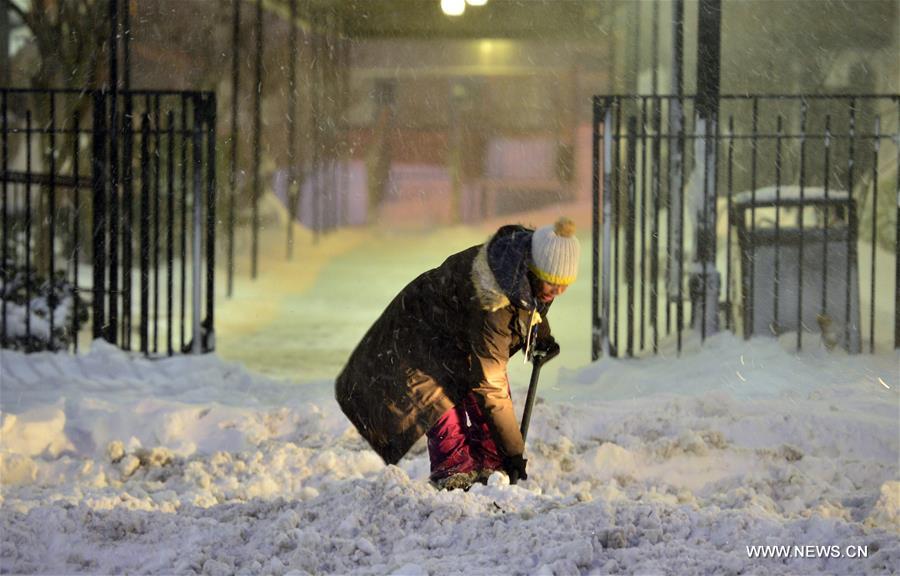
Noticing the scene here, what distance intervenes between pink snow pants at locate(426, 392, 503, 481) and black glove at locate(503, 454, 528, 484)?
160 millimetres

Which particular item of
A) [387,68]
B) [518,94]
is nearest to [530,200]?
[518,94]

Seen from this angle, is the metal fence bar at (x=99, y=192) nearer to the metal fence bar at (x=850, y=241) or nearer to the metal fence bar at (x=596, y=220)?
the metal fence bar at (x=596, y=220)

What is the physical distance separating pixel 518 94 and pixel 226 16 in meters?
9.99

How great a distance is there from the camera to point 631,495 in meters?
6.75

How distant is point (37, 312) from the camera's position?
1072 cm

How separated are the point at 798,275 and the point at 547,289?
5.65 m

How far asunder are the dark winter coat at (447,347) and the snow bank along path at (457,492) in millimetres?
256

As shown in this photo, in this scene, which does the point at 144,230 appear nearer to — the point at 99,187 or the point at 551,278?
the point at 99,187

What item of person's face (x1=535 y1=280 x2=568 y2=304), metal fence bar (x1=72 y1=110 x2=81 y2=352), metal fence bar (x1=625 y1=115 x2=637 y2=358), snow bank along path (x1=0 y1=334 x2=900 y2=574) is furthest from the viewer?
metal fence bar (x1=625 y1=115 x2=637 y2=358)

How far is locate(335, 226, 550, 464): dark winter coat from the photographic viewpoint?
5.37 m

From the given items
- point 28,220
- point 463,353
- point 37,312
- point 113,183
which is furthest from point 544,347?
point 37,312

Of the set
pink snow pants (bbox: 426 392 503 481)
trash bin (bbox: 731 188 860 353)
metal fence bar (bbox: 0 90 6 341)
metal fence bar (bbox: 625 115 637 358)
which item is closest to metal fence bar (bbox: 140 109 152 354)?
metal fence bar (bbox: 0 90 6 341)

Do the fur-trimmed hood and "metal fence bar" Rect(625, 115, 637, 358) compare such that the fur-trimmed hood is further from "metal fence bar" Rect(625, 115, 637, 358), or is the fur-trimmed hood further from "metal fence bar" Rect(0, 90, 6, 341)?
"metal fence bar" Rect(0, 90, 6, 341)

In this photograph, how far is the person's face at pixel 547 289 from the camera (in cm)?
528
